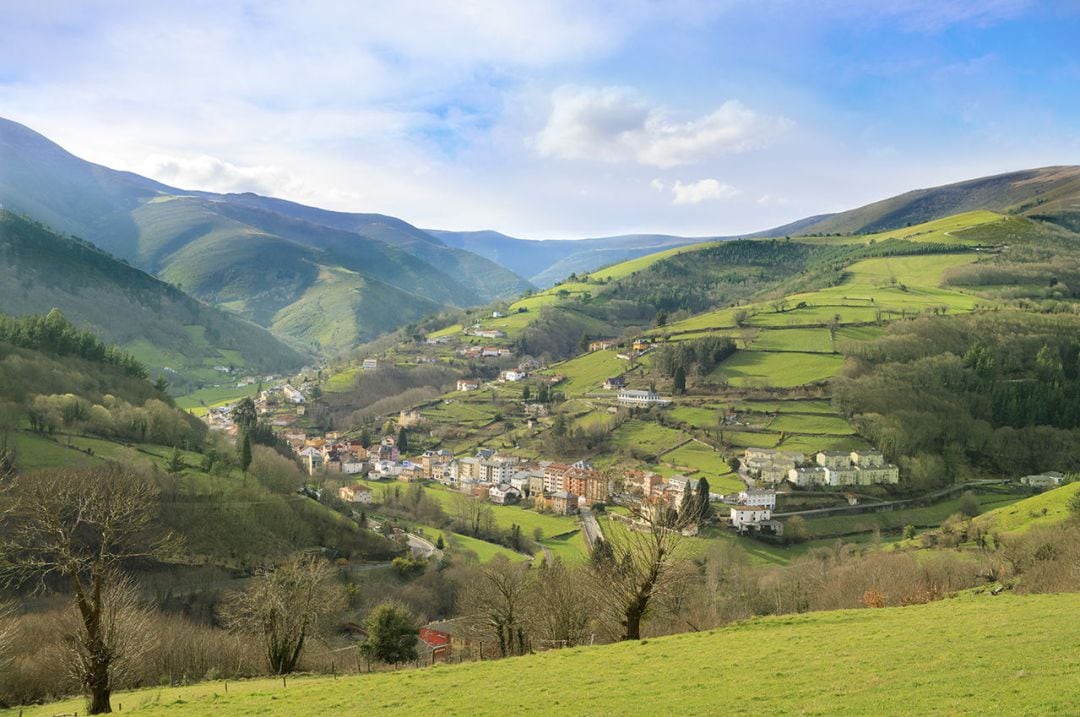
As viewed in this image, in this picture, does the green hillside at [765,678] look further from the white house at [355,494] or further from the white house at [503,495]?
the white house at [503,495]

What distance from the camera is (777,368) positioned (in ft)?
394

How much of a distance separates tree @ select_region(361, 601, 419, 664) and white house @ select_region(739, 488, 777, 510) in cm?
5011

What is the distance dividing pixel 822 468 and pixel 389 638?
67.9 m

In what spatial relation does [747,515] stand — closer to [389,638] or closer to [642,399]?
[642,399]

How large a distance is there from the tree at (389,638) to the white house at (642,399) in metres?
80.2

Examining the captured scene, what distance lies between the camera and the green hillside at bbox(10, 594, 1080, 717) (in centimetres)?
1510

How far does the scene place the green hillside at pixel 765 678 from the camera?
15.1 meters

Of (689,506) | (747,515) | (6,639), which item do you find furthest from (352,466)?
(6,639)

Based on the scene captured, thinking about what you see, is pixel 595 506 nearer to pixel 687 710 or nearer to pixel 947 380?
pixel 947 380

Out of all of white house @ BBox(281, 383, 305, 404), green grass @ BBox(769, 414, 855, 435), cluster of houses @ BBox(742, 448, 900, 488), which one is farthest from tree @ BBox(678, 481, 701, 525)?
white house @ BBox(281, 383, 305, 404)

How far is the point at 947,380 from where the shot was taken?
109 m

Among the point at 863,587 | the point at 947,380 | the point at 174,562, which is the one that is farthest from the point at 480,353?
the point at 863,587

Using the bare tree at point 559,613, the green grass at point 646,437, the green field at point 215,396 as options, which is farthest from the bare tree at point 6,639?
the green field at point 215,396

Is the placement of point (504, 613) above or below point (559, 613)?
below
